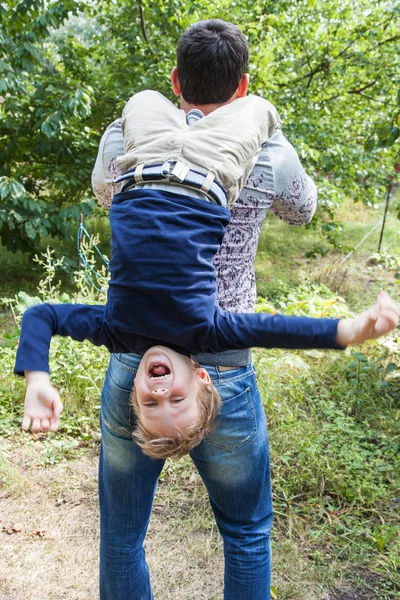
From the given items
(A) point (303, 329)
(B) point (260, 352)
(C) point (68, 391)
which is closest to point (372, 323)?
(A) point (303, 329)

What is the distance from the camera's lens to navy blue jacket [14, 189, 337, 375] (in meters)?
1.18

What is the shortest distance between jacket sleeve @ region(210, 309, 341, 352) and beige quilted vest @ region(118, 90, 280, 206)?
282mm

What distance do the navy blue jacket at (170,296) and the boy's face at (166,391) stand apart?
4cm

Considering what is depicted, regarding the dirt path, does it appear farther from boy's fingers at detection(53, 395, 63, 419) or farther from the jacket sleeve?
the jacket sleeve

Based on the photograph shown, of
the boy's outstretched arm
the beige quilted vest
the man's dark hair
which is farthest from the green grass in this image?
the man's dark hair

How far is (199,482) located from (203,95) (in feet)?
6.94

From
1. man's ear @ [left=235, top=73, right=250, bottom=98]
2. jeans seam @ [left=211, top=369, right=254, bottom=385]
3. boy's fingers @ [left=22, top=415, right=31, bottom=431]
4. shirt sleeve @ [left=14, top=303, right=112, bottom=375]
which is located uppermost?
man's ear @ [left=235, top=73, right=250, bottom=98]

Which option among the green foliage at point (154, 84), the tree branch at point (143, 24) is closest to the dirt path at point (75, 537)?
the green foliage at point (154, 84)

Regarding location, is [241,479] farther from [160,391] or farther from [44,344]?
[44,344]

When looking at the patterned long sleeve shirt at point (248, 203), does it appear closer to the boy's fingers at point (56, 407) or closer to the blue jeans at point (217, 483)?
the blue jeans at point (217, 483)

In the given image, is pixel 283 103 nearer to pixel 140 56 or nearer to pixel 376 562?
pixel 140 56

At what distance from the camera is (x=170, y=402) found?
4.22 ft

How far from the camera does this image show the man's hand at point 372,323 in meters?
1.10

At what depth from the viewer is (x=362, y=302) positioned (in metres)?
5.80
